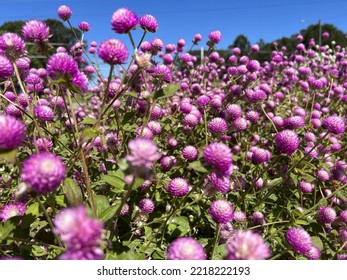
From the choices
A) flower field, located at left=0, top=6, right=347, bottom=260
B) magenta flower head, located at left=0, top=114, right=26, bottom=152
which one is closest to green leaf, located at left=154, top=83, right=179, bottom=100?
flower field, located at left=0, top=6, right=347, bottom=260

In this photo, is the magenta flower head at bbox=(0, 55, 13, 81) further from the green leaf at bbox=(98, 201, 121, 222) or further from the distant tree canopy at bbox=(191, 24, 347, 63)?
the distant tree canopy at bbox=(191, 24, 347, 63)

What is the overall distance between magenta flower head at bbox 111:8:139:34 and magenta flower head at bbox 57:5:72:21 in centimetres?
99

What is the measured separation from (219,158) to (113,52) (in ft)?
1.76

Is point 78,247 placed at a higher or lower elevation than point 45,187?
lower

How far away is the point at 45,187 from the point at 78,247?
21 centimetres

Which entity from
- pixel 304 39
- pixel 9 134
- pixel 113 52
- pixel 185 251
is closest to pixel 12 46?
pixel 113 52

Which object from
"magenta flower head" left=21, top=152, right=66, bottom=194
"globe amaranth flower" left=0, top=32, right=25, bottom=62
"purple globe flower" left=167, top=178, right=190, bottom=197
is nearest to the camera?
"magenta flower head" left=21, top=152, right=66, bottom=194

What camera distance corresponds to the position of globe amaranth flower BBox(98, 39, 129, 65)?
1.13 metres

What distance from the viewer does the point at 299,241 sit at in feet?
3.94

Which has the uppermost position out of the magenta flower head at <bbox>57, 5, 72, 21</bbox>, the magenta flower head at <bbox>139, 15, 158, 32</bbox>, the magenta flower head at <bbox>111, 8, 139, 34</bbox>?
the magenta flower head at <bbox>57, 5, 72, 21</bbox>

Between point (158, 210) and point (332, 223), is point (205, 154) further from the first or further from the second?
point (332, 223)

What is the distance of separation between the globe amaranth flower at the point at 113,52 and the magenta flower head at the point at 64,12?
1.15m
